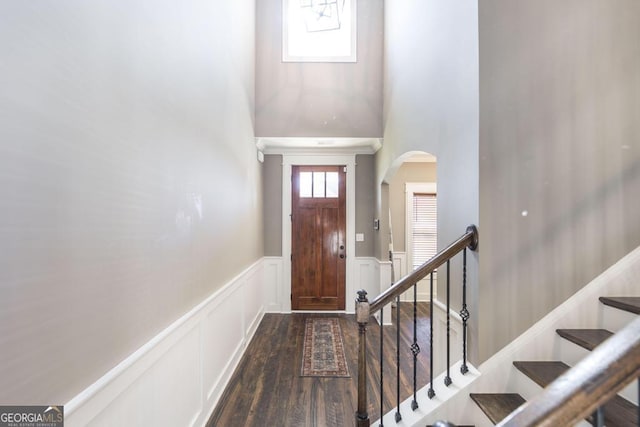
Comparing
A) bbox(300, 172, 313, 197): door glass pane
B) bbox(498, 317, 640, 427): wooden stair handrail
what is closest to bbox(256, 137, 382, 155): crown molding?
bbox(300, 172, 313, 197): door glass pane

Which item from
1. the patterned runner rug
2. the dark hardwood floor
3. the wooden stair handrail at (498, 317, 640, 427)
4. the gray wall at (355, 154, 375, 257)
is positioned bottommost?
the dark hardwood floor

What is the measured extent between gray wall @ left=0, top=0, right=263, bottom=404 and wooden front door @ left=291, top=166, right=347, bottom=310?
2.78 meters

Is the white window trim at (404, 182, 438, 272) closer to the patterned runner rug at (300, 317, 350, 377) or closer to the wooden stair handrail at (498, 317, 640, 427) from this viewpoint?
the patterned runner rug at (300, 317, 350, 377)

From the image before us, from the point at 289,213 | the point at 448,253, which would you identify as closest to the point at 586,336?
the point at 448,253

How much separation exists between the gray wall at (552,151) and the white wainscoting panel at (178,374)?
1.71m

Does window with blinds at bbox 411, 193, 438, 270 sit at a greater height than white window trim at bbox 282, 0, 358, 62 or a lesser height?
lesser

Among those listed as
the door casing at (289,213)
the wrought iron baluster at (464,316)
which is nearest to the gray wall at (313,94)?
the door casing at (289,213)

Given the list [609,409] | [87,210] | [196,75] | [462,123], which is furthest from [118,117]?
[609,409]

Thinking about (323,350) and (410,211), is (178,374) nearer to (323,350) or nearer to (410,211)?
(323,350)

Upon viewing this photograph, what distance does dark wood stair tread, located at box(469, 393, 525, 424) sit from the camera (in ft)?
4.73

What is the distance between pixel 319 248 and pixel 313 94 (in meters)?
2.33

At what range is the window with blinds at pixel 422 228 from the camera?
18.3 ft

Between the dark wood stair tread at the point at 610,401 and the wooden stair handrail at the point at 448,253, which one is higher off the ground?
the wooden stair handrail at the point at 448,253

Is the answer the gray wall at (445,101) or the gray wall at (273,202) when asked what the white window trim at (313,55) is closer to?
the gray wall at (445,101)
